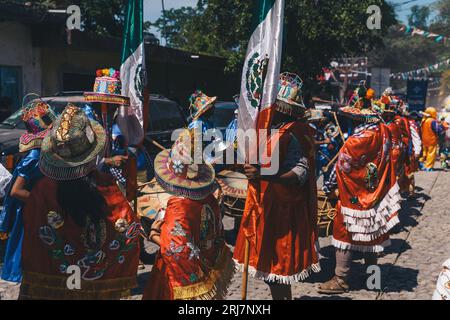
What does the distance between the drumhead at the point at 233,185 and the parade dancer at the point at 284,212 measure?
2.21 meters

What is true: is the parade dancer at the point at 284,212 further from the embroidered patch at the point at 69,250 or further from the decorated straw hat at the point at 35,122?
the decorated straw hat at the point at 35,122

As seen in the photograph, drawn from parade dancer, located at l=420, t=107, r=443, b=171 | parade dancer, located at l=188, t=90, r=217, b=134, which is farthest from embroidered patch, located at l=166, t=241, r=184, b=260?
Result: parade dancer, located at l=420, t=107, r=443, b=171

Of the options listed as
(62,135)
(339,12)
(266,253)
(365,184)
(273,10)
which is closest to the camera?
(62,135)

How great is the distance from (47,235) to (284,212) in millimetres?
1864

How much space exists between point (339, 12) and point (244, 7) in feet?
10.5

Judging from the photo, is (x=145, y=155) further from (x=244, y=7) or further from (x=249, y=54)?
(x=244, y=7)

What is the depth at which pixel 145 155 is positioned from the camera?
271 inches

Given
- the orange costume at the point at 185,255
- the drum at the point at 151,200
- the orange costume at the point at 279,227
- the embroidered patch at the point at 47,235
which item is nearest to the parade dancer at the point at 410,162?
Result: the drum at the point at 151,200

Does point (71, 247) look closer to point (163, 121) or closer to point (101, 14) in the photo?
point (163, 121)

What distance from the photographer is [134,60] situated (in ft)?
17.9

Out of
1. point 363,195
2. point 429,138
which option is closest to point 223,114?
point 363,195

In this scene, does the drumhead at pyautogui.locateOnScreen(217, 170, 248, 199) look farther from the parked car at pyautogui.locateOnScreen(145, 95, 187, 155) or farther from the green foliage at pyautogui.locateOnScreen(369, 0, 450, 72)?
the green foliage at pyautogui.locateOnScreen(369, 0, 450, 72)
